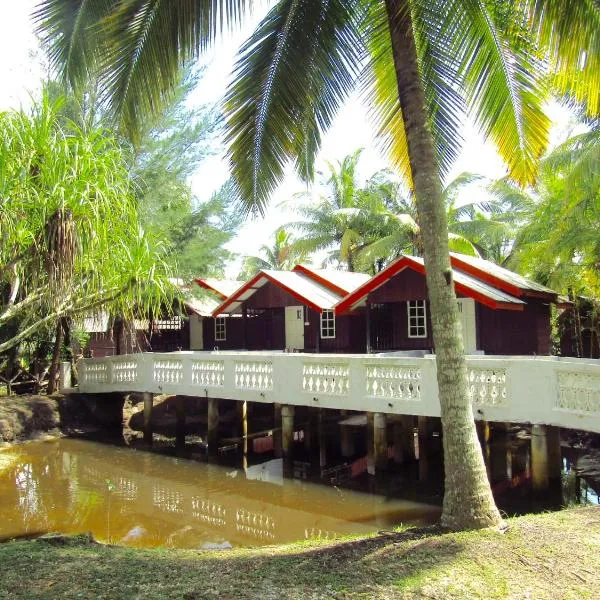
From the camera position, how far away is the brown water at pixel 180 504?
380 inches

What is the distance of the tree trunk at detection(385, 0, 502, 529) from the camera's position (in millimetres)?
6004

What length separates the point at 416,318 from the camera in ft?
61.7

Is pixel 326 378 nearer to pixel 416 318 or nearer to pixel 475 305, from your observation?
pixel 475 305

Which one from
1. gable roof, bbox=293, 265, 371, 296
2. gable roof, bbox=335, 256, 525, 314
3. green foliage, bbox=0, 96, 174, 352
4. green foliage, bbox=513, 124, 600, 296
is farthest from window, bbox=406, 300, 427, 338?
green foliage, bbox=0, 96, 174, 352

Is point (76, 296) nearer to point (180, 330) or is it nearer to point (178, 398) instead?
point (178, 398)

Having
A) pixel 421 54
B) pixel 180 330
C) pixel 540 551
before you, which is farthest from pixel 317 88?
pixel 180 330

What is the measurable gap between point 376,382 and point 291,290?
867 cm

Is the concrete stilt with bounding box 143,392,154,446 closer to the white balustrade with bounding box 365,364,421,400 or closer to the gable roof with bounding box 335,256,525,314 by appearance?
the gable roof with bounding box 335,256,525,314

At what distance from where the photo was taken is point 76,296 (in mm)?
12164

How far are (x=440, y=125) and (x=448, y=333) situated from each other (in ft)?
10.7

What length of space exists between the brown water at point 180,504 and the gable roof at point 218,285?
8812mm

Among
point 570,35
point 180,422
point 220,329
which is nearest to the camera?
point 570,35

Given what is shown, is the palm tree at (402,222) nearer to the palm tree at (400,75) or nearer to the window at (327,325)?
the window at (327,325)

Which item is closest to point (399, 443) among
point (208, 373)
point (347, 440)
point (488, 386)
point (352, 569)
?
point (347, 440)
